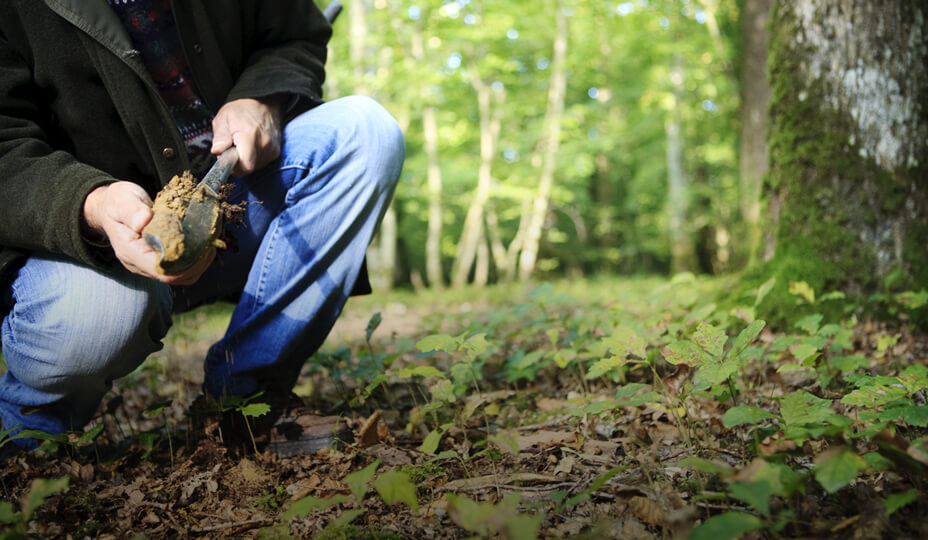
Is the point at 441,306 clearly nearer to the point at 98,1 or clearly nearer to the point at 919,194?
the point at 919,194

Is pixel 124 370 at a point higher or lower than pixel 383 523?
higher

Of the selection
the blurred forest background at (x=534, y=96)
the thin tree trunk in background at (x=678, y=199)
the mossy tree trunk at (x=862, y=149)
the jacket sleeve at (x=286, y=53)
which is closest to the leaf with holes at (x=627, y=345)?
the jacket sleeve at (x=286, y=53)

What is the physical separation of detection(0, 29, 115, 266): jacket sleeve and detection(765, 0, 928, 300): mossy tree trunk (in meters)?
2.70

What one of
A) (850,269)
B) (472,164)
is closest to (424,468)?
(850,269)

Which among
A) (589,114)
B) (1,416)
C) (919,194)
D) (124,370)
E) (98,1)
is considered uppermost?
(589,114)

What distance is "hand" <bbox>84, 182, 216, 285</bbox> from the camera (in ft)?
4.15

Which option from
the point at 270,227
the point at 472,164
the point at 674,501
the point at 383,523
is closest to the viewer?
the point at 674,501

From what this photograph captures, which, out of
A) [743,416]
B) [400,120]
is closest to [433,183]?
[400,120]

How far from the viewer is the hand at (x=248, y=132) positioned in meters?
1.63

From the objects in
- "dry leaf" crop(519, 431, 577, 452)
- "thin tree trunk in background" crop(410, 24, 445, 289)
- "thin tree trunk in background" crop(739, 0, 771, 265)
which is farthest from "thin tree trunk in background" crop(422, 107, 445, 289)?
"dry leaf" crop(519, 431, 577, 452)

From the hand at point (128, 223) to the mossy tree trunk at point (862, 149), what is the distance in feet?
8.25

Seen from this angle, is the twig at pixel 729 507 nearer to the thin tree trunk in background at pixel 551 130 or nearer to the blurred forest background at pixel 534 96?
the blurred forest background at pixel 534 96

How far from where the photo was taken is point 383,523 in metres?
1.26

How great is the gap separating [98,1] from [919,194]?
124 inches
